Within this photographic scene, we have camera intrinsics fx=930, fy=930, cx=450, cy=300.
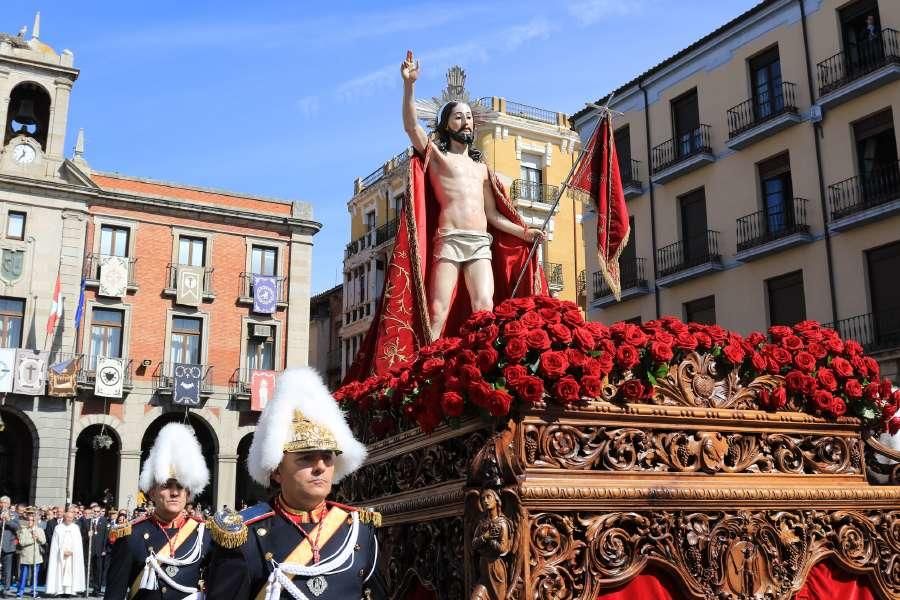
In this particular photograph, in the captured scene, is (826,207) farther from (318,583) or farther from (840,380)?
(318,583)

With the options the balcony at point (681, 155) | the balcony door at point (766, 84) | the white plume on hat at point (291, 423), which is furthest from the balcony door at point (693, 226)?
the white plume on hat at point (291, 423)

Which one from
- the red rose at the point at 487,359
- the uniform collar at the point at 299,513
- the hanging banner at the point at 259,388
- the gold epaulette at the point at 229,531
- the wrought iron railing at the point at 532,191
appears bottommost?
the gold epaulette at the point at 229,531

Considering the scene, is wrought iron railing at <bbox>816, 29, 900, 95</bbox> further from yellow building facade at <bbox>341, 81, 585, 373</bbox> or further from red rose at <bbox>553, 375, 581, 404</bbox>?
red rose at <bbox>553, 375, 581, 404</bbox>

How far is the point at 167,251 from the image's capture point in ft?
115

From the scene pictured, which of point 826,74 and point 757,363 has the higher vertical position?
point 826,74

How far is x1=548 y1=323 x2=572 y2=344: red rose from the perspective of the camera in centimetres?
385

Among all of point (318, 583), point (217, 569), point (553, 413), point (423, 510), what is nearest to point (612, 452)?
point (553, 413)

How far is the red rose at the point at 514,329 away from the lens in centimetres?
384

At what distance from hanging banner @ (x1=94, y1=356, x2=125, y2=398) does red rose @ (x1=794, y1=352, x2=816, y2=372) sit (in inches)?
1200

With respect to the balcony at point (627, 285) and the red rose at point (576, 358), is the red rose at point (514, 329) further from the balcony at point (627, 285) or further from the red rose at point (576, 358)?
the balcony at point (627, 285)

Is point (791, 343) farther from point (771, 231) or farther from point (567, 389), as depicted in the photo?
point (771, 231)

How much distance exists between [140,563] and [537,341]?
10.6 ft

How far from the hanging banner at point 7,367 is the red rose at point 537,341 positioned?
2982 cm

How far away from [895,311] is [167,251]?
2511 cm
